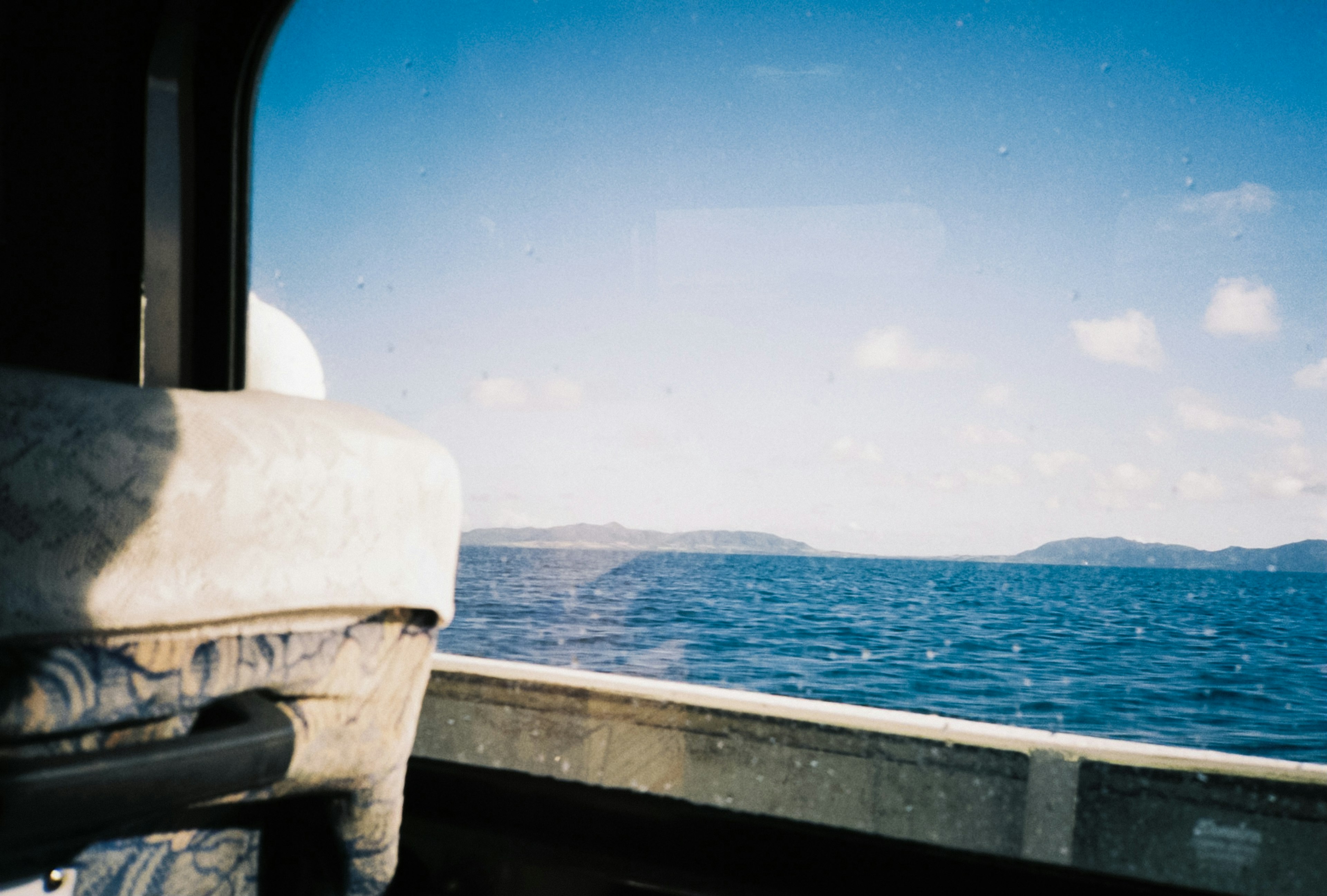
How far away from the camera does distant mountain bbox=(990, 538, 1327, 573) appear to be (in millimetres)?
41906

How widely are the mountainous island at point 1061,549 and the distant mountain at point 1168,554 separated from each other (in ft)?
Result: 0.19

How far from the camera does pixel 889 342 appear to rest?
35.2 metres

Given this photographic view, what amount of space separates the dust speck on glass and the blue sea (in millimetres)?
290

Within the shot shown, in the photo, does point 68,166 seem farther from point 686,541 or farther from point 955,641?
point 955,641

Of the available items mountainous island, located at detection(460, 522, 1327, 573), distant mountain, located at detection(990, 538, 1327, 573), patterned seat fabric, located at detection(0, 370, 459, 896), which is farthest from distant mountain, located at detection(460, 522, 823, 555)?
patterned seat fabric, located at detection(0, 370, 459, 896)

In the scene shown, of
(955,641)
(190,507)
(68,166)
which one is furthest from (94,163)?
(955,641)

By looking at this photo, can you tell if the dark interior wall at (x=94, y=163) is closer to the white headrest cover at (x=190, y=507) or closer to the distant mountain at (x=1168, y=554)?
the white headrest cover at (x=190, y=507)

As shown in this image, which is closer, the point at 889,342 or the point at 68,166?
the point at 68,166

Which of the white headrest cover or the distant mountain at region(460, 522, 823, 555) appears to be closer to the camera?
the white headrest cover

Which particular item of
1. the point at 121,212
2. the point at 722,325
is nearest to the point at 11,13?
the point at 121,212

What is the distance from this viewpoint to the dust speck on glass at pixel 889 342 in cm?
1192

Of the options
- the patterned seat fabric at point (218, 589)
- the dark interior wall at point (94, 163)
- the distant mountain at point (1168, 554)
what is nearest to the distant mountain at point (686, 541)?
the distant mountain at point (1168, 554)

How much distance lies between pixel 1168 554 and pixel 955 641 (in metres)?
22.8

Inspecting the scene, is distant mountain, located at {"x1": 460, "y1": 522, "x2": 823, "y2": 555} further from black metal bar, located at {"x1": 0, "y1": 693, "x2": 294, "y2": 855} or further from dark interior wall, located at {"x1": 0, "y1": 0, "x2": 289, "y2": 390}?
black metal bar, located at {"x1": 0, "y1": 693, "x2": 294, "y2": 855}
